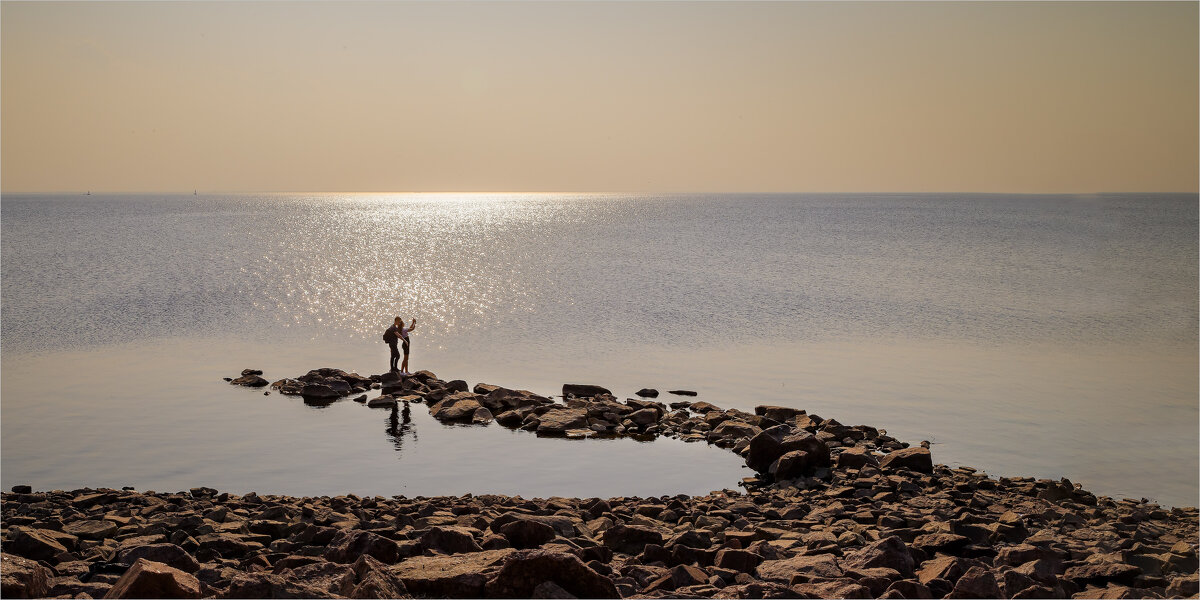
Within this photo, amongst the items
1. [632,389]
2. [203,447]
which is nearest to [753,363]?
[632,389]

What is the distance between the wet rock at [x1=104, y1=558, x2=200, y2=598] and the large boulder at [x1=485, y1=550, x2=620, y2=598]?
3.04 metres

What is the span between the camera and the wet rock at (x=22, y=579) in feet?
30.8

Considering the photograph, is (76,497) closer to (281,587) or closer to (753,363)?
(281,587)

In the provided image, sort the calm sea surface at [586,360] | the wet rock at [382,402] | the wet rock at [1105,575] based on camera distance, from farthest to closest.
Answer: the wet rock at [382,402] < the calm sea surface at [586,360] < the wet rock at [1105,575]

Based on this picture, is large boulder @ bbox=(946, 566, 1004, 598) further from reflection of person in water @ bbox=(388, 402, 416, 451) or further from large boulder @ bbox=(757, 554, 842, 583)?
reflection of person in water @ bbox=(388, 402, 416, 451)

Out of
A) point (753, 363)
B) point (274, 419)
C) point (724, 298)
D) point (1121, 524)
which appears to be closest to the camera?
A: point (1121, 524)

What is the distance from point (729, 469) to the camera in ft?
65.6

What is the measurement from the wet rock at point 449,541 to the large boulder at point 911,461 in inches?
405

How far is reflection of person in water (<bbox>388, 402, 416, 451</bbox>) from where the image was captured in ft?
73.6

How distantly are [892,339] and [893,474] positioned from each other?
2102cm

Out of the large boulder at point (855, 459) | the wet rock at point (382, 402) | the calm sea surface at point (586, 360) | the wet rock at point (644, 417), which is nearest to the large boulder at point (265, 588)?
Result: the calm sea surface at point (586, 360)

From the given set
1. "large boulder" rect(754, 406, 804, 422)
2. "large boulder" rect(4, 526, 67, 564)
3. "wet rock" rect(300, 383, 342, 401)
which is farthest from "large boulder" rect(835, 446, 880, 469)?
"wet rock" rect(300, 383, 342, 401)

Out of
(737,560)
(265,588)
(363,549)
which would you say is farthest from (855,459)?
(265,588)

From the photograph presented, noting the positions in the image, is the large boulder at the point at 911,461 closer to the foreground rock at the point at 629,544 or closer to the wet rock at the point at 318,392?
the foreground rock at the point at 629,544
